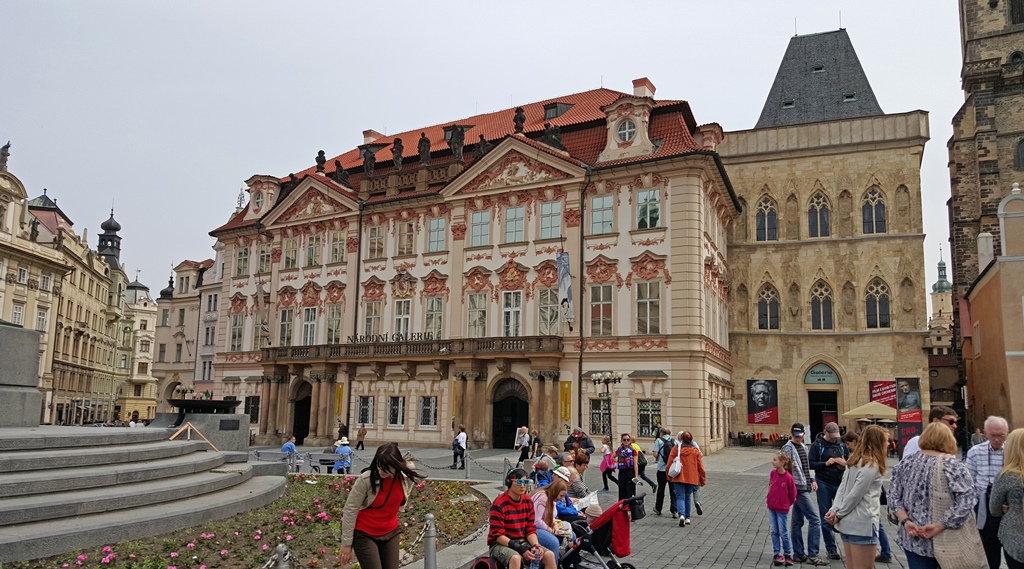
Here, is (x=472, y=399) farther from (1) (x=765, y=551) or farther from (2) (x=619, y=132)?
(1) (x=765, y=551)

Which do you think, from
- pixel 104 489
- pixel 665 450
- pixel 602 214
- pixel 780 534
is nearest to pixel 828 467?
pixel 780 534

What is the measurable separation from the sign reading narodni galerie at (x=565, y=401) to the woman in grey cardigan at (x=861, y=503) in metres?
25.6

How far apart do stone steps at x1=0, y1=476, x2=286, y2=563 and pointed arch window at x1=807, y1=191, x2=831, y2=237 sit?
35.3 metres

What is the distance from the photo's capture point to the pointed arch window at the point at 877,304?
39.3 metres

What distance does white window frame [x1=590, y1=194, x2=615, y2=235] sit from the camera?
34938 mm

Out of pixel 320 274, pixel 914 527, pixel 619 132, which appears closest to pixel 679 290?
pixel 619 132

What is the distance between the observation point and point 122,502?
1052 cm

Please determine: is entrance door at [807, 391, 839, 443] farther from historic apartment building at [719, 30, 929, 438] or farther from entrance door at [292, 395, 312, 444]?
entrance door at [292, 395, 312, 444]

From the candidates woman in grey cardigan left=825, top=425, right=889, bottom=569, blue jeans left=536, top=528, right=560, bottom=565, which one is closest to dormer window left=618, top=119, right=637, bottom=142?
woman in grey cardigan left=825, top=425, right=889, bottom=569

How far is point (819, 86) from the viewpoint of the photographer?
44.8m

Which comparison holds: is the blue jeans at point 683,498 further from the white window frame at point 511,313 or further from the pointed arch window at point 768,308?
the pointed arch window at point 768,308

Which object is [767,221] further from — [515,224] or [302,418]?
[302,418]

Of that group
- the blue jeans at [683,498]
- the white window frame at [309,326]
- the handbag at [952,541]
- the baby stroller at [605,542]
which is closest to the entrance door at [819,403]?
the white window frame at [309,326]

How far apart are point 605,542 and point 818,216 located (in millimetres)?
35885
